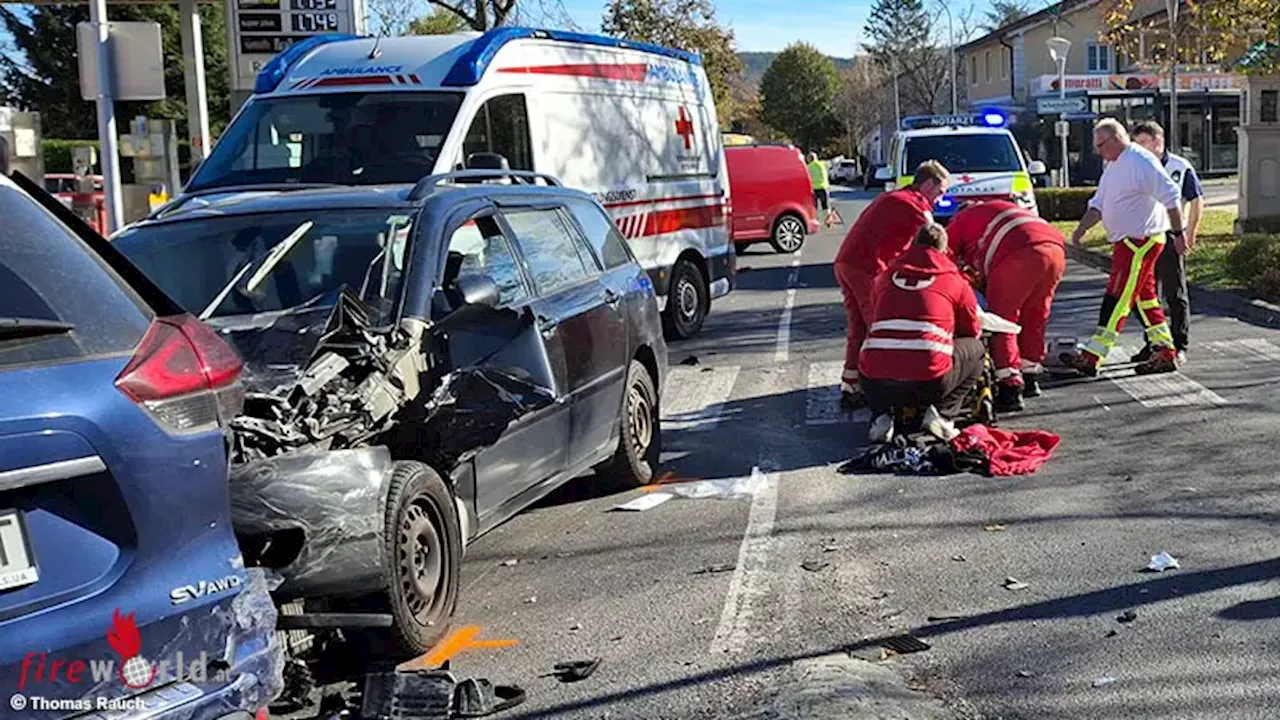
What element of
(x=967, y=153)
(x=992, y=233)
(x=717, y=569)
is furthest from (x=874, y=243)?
(x=967, y=153)

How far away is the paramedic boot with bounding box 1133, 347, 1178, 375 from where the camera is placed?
10.6m

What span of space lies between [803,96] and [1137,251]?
277ft

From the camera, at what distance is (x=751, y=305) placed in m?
17.1

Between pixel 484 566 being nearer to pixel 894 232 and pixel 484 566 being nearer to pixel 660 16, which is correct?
pixel 894 232

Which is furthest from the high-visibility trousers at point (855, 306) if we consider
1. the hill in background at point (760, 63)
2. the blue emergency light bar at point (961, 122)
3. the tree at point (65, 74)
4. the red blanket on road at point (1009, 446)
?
the hill in background at point (760, 63)

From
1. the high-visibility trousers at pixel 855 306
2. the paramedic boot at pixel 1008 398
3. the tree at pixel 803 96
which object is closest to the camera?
the paramedic boot at pixel 1008 398

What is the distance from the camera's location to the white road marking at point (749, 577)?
5219 mm

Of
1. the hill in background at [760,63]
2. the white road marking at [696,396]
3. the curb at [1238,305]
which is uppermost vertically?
the hill in background at [760,63]

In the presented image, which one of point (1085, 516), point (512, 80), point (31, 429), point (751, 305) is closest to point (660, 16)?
point (751, 305)

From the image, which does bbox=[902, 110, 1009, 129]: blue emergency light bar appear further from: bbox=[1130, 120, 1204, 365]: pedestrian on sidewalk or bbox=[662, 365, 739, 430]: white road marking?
A: bbox=[662, 365, 739, 430]: white road marking

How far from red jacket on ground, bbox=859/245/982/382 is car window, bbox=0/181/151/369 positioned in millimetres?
5542

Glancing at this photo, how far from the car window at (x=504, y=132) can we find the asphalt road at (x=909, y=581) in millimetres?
2860

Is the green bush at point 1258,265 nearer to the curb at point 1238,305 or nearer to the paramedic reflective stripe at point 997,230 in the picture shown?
the curb at point 1238,305

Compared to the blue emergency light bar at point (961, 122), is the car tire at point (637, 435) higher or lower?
lower
